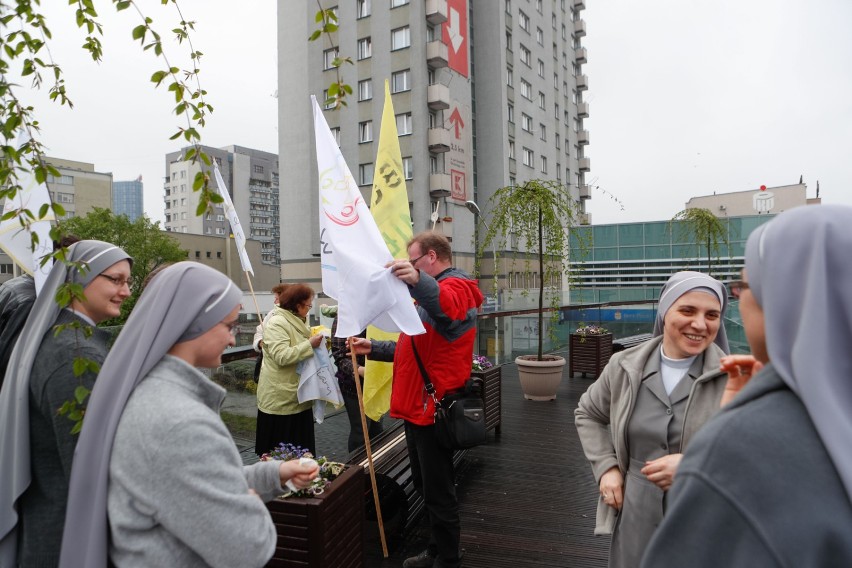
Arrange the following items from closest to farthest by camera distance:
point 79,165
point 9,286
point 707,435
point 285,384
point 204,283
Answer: point 707,435 < point 204,283 < point 9,286 < point 285,384 < point 79,165

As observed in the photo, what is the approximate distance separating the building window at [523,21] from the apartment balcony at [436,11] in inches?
388

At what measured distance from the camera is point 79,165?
82438mm

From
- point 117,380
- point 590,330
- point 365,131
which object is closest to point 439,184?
point 365,131

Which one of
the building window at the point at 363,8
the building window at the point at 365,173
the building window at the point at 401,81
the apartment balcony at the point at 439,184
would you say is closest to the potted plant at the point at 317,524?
the apartment balcony at the point at 439,184

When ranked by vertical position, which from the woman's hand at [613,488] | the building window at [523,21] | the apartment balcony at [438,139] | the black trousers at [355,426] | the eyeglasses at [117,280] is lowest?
the black trousers at [355,426]

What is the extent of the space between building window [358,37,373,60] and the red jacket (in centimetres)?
3438

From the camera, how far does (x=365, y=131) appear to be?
114 feet

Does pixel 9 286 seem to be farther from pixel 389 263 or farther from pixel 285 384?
pixel 285 384

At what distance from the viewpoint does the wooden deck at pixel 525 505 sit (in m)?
3.92

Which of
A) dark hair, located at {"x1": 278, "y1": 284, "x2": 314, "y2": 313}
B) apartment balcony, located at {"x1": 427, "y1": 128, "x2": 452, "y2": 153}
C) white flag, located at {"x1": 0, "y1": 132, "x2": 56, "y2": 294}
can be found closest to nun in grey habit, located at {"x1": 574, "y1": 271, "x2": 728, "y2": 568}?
white flag, located at {"x1": 0, "y1": 132, "x2": 56, "y2": 294}

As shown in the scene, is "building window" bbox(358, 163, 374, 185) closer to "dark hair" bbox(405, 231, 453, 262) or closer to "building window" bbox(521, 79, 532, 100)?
"building window" bbox(521, 79, 532, 100)

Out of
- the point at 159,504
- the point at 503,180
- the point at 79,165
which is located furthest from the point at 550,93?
the point at 79,165

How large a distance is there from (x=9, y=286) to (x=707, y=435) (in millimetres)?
3056

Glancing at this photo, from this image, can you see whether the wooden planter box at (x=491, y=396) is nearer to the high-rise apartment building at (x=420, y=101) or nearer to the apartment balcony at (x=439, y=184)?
the high-rise apartment building at (x=420, y=101)
